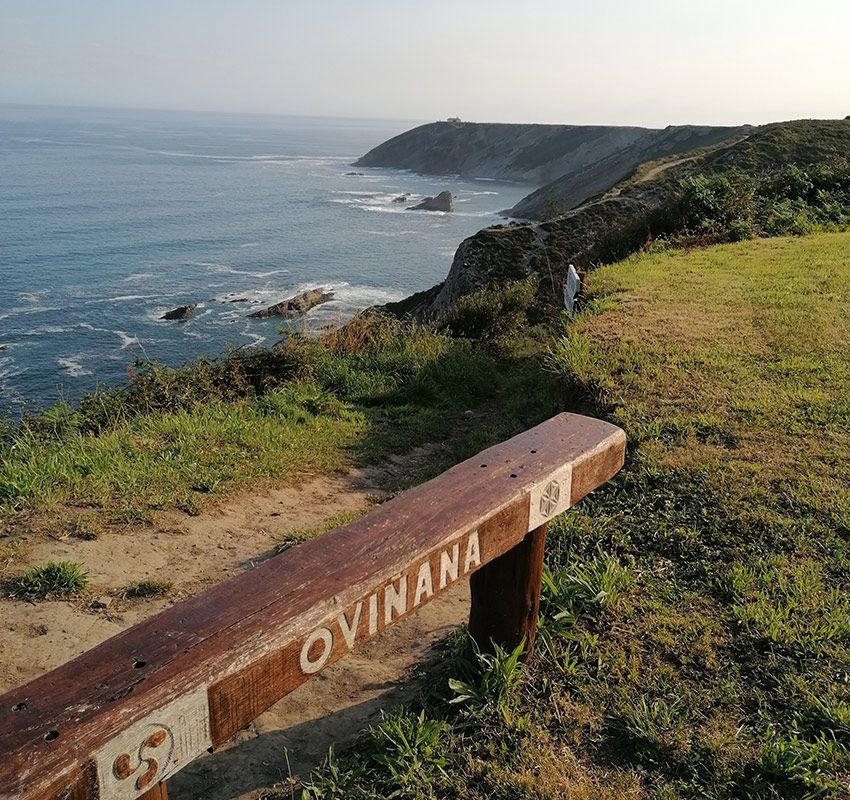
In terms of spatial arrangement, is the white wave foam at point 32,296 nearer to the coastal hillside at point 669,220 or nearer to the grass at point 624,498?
the coastal hillside at point 669,220

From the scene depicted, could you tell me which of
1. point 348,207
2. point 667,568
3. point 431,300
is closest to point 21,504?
point 667,568

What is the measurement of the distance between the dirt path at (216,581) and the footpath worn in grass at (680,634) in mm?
352

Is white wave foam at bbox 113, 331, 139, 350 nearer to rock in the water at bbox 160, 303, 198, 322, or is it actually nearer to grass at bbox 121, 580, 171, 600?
rock in the water at bbox 160, 303, 198, 322

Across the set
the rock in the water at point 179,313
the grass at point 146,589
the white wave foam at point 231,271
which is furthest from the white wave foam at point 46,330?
the grass at point 146,589

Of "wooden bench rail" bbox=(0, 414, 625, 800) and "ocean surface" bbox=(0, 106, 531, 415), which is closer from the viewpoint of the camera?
"wooden bench rail" bbox=(0, 414, 625, 800)

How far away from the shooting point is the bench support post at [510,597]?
116 inches

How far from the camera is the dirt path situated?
306cm

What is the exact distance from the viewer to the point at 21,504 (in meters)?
4.83

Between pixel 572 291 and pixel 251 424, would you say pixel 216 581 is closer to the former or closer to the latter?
pixel 251 424

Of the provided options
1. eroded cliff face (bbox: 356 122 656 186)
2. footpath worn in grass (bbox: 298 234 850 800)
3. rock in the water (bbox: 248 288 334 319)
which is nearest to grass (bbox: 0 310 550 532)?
footpath worn in grass (bbox: 298 234 850 800)

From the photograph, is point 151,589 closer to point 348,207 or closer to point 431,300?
point 431,300

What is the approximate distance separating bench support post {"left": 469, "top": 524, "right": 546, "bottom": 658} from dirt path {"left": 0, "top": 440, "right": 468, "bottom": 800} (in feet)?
1.75

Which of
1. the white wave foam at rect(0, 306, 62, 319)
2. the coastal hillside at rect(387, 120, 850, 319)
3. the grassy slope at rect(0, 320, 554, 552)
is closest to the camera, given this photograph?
the grassy slope at rect(0, 320, 554, 552)

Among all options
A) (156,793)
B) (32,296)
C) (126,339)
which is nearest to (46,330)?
(126,339)
